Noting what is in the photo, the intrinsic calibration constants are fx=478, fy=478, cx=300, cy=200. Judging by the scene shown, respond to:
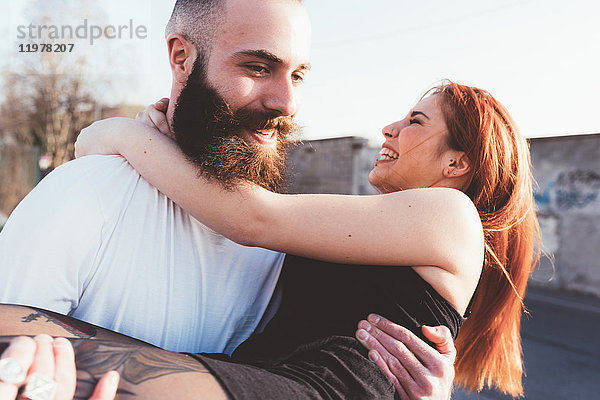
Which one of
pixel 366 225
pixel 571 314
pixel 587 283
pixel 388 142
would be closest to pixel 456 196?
pixel 366 225

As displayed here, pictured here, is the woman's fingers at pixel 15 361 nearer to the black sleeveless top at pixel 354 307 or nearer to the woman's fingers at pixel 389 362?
the black sleeveless top at pixel 354 307

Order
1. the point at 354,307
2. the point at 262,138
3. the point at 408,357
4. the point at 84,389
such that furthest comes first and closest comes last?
1. the point at 262,138
2. the point at 354,307
3. the point at 408,357
4. the point at 84,389

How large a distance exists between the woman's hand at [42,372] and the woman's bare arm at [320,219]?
646mm

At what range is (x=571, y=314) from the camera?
8547mm

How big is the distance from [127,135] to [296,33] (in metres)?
0.75

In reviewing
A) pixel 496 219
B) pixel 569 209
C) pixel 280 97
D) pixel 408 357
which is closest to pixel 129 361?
pixel 408 357

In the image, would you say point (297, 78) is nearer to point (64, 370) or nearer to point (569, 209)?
point (64, 370)

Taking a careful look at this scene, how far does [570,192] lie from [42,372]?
1117 cm

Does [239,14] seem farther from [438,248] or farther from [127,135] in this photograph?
[438,248]

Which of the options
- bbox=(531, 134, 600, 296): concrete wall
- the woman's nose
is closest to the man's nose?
the woman's nose

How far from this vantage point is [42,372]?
98 centimetres

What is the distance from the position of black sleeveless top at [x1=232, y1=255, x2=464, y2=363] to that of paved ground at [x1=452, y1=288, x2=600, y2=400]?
305cm

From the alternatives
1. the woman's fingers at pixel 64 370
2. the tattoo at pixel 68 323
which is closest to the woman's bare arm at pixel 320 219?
the tattoo at pixel 68 323

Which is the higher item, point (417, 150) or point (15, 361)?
point (417, 150)
